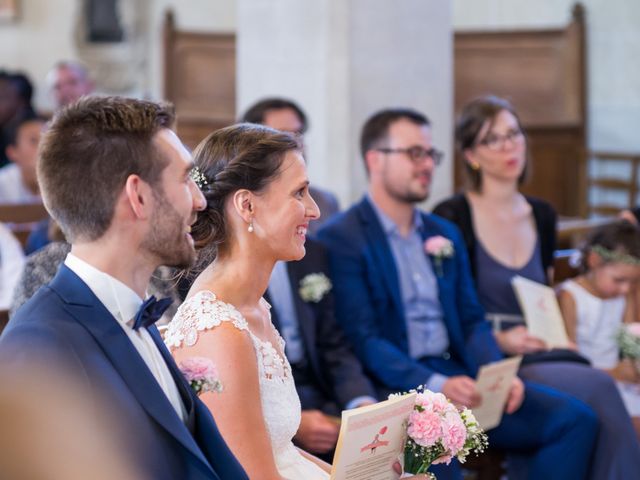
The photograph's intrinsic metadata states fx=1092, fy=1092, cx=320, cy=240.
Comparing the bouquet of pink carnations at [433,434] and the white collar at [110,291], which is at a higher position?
the white collar at [110,291]

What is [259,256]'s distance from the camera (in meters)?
2.62

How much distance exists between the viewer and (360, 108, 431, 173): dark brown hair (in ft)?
14.9

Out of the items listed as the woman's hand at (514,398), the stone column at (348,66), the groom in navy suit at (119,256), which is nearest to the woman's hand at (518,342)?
the woman's hand at (514,398)

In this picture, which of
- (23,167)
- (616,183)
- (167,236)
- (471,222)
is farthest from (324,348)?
(616,183)

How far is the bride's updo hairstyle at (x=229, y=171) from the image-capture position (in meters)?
A: 2.62

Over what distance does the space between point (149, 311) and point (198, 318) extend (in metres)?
0.59

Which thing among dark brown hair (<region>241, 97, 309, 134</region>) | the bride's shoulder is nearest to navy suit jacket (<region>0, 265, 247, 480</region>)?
the bride's shoulder

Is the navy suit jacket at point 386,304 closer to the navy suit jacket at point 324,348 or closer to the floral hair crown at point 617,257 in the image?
the navy suit jacket at point 324,348

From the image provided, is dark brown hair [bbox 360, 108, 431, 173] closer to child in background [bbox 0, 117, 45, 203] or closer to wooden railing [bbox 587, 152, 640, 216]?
child in background [bbox 0, 117, 45, 203]

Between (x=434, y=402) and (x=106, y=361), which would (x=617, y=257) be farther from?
(x=106, y=361)

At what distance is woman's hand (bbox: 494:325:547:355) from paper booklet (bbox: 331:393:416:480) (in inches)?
85.1

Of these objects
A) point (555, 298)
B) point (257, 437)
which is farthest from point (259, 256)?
point (555, 298)

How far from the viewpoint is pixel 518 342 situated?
4.53 m

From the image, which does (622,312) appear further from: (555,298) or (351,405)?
(351,405)
